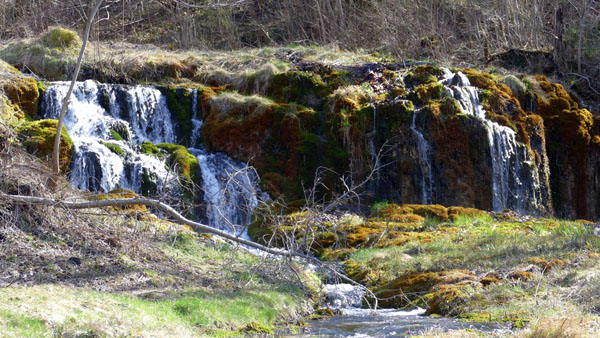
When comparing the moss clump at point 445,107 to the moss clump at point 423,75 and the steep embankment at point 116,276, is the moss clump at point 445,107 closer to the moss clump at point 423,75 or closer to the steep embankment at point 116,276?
the moss clump at point 423,75

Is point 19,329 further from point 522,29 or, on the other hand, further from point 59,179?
point 522,29

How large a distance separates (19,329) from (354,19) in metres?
21.4

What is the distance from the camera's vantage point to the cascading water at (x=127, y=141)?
14516 millimetres

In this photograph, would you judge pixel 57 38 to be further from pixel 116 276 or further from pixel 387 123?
pixel 116 276

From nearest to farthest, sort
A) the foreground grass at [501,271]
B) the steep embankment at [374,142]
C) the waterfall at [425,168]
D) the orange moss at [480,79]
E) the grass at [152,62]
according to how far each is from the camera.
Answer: the foreground grass at [501,271] → the steep embankment at [374,142] → the waterfall at [425,168] → the orange moss at [480,79] → the grass at [152,62]

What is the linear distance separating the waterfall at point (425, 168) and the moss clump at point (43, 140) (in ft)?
27.7

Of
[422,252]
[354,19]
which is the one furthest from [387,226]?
[354,19]

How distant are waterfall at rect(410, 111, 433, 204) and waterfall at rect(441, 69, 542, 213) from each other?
1598 millimetres

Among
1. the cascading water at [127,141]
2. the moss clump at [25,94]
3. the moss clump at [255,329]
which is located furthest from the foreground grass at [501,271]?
the moss clump at [25,94]

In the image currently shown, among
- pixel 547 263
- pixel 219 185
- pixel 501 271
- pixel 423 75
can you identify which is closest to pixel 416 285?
pixel 501 271

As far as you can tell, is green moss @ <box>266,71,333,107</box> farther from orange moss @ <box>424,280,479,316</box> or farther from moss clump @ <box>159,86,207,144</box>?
orange moss @ <box>424,280,479,316</box>

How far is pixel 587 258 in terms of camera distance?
31.0ft

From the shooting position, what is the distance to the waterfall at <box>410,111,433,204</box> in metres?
17.2

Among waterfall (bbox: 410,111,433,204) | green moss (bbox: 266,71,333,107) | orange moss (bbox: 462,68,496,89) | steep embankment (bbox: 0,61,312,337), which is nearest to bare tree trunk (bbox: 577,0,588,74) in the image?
orange moss (bbox: 462,68,496,89)
